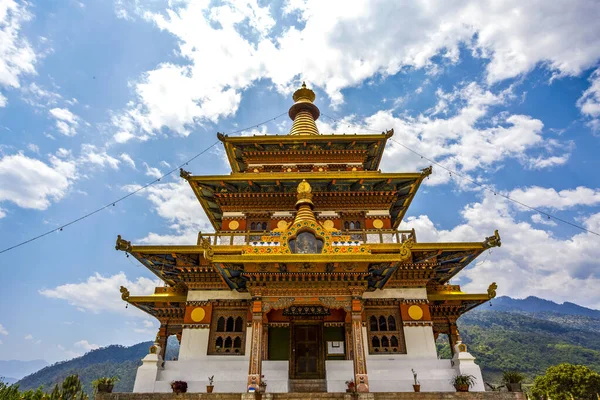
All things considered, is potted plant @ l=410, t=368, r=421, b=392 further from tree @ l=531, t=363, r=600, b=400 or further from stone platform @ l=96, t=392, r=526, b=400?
tree @ l=531, t=363, r=600, b=400

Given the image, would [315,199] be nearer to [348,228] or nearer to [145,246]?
[348,228]

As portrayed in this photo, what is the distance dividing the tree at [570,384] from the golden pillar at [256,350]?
39702 millimetres

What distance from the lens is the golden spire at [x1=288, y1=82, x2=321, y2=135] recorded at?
86.6 feet

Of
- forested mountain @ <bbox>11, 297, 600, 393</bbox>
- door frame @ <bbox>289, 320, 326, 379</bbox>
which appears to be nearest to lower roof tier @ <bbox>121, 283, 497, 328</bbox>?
door frame @ <bbox>289, 320, 326, 379</bbox>

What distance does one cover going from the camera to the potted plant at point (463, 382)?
539 inches

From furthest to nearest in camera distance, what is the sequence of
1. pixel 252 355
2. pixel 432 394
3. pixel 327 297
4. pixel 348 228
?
pixel 348 228, pixel 327 297, pixel 252 355, pixel 432 394

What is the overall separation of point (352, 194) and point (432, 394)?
10498 mm

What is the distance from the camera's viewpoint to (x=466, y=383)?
13742 mm

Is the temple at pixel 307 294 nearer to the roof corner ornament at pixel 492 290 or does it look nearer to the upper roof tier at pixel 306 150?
the roof corner ornament at pixel 492 290

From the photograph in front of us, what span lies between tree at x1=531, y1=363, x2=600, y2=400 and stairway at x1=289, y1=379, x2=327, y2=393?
1424 inches

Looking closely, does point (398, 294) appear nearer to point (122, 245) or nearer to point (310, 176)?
point (310, 176)

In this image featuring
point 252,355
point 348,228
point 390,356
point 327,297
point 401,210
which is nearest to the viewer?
point 252,355

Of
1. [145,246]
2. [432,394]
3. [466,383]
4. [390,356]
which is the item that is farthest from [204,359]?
[466,383]

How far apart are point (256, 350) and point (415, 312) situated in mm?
7540
